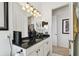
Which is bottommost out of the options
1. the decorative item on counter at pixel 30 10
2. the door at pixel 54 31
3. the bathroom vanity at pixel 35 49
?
the bathroom vanity at pixel 35 49

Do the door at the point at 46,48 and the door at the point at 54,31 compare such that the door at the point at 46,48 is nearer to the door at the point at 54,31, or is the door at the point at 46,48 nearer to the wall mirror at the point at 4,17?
the door at the point at 54,31

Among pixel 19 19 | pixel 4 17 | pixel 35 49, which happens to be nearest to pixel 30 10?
pixel 19 19

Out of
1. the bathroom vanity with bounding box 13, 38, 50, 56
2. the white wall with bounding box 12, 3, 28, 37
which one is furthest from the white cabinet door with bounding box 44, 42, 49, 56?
the white wall with bounding box 12, 3, 28, 37

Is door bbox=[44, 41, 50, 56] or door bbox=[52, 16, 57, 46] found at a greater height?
door bbox=[52, 16, 57, 46]

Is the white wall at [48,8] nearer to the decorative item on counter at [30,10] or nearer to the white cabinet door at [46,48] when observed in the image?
the decorative item on counter at [30,10]

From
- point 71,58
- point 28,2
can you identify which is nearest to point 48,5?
point 28,2

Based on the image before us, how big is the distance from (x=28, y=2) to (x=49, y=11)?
347 mm

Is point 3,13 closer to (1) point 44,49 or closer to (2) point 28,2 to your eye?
(2) point 28,2

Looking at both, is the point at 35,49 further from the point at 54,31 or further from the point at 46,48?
the point at 54,31

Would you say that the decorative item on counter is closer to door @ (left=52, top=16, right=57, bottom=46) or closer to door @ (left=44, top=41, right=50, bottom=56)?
door @ (left=52, top=16, right=57, bottom=46)

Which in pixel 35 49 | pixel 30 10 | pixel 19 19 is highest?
pixel 30 10

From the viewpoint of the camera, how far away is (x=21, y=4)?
1909mm

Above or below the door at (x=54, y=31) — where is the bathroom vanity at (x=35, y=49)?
below

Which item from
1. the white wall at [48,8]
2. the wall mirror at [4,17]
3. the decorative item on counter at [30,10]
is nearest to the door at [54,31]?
the white wall at [48,8]
